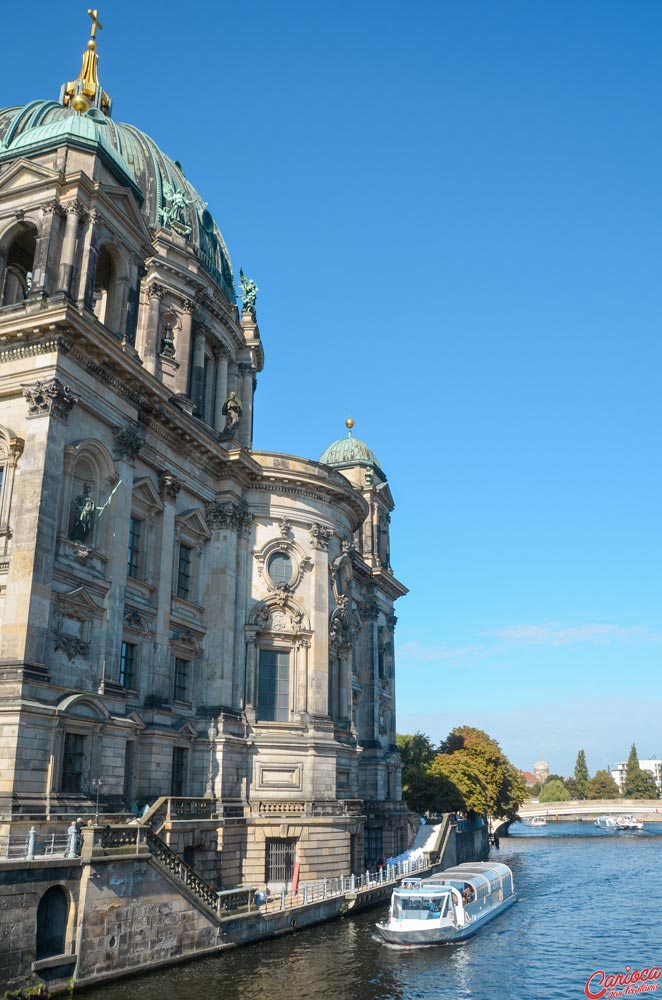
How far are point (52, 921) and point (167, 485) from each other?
20.6 metres

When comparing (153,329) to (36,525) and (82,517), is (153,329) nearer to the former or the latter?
(82,517)

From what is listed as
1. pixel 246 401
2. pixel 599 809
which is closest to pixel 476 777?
pixel 246 401

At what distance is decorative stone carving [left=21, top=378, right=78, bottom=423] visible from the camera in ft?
108

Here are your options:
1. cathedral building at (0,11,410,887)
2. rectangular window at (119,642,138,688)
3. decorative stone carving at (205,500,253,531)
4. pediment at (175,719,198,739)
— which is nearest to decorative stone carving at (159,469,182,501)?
cathedral building at (0,11,410,887)

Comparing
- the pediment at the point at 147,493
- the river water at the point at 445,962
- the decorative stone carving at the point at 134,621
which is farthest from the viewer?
the pediment at the point at 147,493

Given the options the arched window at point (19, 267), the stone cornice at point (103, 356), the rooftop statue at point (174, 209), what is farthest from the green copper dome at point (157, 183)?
the stone cornice at point (103, 356)

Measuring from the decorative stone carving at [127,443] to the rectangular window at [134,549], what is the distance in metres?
2.92

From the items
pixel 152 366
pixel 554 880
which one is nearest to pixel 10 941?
pixel 152 366

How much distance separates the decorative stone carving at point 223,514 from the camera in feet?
153

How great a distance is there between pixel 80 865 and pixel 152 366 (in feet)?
79.6

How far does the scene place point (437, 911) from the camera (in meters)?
37.6

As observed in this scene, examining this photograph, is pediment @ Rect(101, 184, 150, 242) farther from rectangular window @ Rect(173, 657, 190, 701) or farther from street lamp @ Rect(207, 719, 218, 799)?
street lamp @ Rect(207, 719, 218, 799)

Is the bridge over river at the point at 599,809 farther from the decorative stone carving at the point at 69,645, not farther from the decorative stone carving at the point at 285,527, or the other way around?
the decorative stone carving at the point at 69,645

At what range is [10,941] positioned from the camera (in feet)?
76.5
